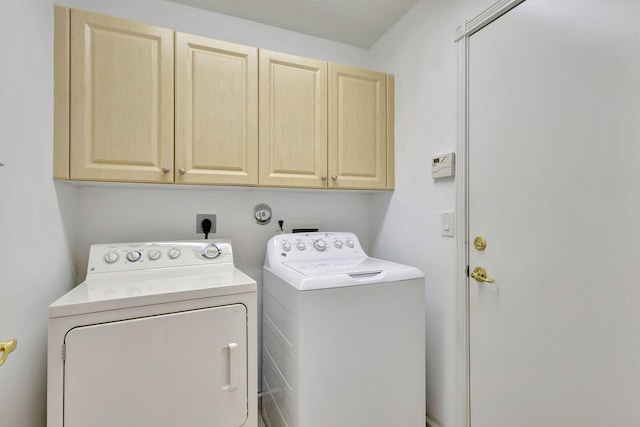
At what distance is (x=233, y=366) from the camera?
3.75ft

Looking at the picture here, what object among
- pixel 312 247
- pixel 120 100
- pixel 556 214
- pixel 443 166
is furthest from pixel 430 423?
pixel 120 100

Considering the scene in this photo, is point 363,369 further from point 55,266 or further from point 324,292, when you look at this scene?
point 55,266

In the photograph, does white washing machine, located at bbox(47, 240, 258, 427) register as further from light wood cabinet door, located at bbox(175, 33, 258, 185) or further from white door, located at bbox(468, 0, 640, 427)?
white door, located at bbox(468, 0, 640, 427)

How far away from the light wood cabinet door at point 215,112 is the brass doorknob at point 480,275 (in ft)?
4.05

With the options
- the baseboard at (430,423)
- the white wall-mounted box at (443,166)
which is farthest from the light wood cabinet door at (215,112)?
the baseboard at (430,423)

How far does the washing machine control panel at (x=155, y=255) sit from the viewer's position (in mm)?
1384

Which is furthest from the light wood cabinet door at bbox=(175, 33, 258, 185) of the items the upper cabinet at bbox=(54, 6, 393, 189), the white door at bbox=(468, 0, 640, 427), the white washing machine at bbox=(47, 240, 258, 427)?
the white door at bbox=(468, 0, 640, 427)

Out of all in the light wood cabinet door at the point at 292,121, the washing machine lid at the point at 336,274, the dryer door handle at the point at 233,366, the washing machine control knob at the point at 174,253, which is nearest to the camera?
the dryer door handle at the point at 233,366

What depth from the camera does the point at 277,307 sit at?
4.97 feet

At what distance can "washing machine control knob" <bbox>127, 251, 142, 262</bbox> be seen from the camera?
1423 mm

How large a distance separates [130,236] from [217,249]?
53cm

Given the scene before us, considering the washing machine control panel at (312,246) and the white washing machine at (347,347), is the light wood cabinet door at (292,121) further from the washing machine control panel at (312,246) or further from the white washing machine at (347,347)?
the white washing machine at (347,347)

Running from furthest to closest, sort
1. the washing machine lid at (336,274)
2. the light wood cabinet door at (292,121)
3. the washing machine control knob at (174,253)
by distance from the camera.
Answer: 1. the light wood cabinet door at (292,121)
2. the washing machine control knob at (174,253)
3. the washing machine lid at (336,274)

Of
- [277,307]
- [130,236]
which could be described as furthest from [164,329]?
[130,236]
